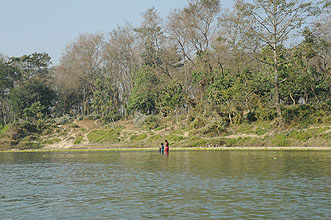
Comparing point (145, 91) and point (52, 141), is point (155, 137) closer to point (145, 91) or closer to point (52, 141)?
point (145, 91)

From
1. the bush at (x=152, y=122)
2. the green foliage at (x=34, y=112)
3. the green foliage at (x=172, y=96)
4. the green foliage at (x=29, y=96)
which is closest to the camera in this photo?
the green foliage at (x=172, y=96)

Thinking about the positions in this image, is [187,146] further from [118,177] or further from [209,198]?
[209,198]

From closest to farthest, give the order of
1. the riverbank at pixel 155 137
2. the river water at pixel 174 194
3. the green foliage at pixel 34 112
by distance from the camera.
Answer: the river water at pixel 174 194, the riverbank at pixel 155 137, the green foliage at pixel 34 112

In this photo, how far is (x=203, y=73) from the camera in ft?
223

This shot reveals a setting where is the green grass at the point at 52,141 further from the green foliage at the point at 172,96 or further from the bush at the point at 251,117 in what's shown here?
the bush at the point at 251,117

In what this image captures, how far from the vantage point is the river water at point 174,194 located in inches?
577

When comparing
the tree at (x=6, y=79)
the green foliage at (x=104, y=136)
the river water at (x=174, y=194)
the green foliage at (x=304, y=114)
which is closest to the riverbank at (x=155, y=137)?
the green foliage at (x=104, y=136)

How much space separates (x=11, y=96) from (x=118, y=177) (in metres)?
68.1

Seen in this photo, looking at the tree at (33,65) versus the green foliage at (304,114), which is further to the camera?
the tree at (33,65)

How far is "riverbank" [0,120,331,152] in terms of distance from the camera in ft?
163

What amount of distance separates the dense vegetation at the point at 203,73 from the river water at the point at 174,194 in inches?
1208

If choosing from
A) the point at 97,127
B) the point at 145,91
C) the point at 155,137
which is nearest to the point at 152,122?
the point at 145,91

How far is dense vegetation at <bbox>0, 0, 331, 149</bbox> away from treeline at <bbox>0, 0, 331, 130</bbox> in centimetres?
16

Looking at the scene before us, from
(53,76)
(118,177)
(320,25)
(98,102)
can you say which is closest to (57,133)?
(98,102)
